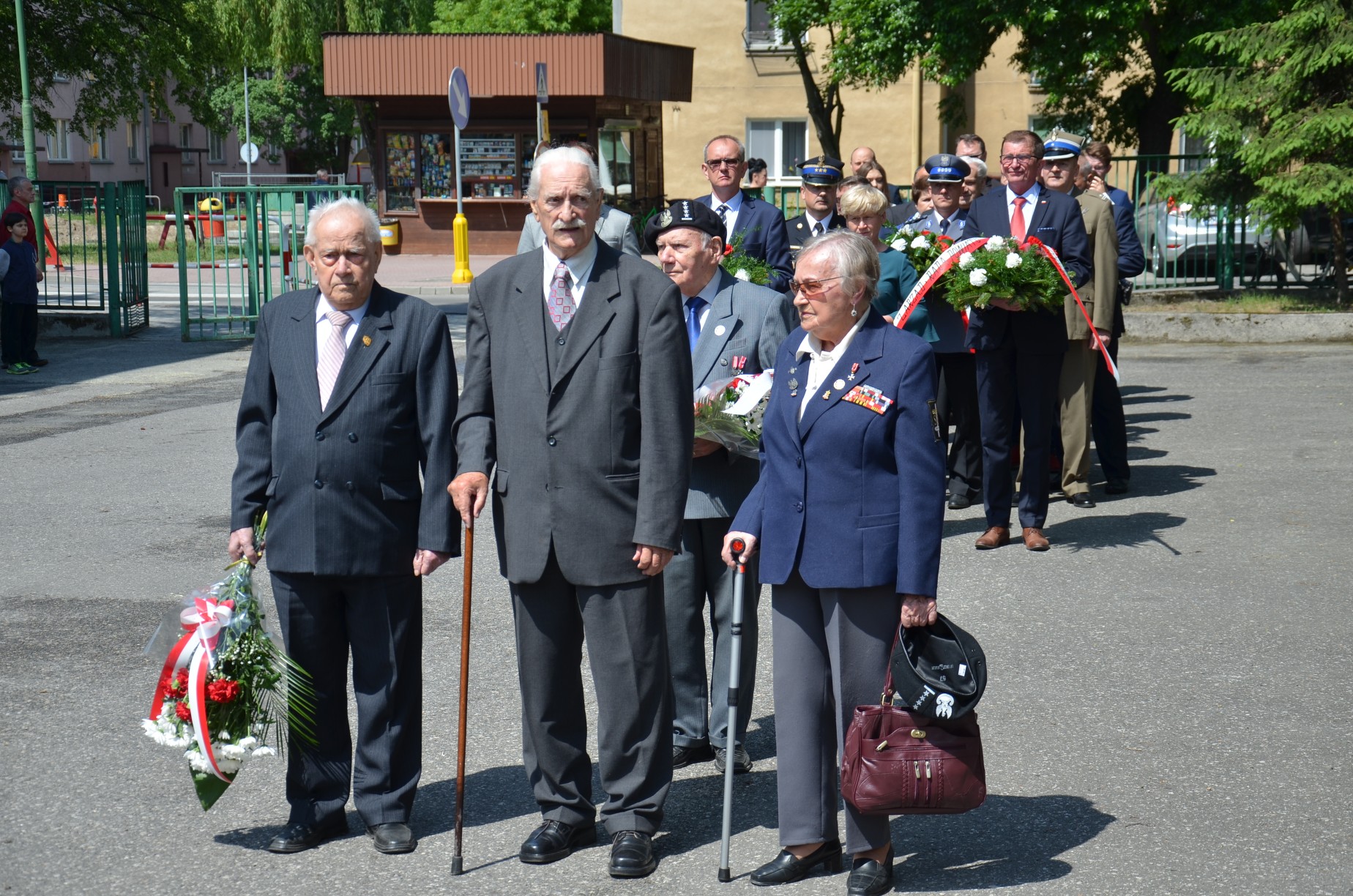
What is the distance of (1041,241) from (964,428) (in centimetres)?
175

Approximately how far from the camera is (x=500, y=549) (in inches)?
182

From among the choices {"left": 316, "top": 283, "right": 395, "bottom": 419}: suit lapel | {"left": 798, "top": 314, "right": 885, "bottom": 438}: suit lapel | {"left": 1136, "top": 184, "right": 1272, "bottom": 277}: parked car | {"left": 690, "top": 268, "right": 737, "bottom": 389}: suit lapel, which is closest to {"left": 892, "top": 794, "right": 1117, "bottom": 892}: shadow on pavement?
{"left": 798, "top": 314, "right": 885, "bottom": 438}: suit lapel

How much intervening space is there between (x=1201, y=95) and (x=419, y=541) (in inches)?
607

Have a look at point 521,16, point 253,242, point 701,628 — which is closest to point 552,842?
point 701,628

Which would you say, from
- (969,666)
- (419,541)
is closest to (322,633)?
(419,541)

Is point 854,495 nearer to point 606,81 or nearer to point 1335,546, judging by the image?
point 1335,546

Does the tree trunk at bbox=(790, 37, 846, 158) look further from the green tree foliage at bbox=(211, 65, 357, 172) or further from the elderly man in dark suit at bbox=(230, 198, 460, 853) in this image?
the green tree foliage at bbox=(211, 65, 357, 172)

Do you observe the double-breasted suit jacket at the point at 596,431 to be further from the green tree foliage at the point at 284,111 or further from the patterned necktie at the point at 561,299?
the green tree foliage at the point at 284,111

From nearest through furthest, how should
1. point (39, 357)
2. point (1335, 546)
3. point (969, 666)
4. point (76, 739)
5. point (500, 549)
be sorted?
point (969, 666) → point (500, 549) → point (76, 739) → point (1335, 546) → point (39, 357)

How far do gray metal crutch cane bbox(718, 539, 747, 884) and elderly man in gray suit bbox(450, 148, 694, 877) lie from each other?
20 centimetres

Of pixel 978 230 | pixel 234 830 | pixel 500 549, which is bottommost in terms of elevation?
pixel 234 830

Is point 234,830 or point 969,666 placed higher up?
point 969,666

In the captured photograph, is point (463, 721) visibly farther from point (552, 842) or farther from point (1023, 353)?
point (1023, 353)

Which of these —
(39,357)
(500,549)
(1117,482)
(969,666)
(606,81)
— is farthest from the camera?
(606,81)
